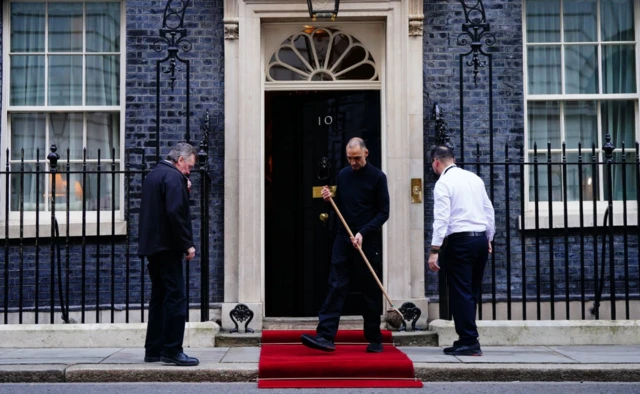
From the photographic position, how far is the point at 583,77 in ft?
35.2

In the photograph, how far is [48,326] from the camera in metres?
9.09

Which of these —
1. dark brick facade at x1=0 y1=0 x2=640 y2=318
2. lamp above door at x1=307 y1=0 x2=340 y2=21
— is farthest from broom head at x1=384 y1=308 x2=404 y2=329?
lamp above door at x1=307 y1=0 x2=340 y2=21

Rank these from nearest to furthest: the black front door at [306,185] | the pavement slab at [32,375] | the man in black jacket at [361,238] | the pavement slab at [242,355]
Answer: the pavement slab at [32,375] < the pavement slab at [242,355] < the man in black jacket at [361,238] < the black front door at [306,185]

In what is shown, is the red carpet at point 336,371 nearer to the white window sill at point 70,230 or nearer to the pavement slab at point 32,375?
the pavement slab at point 32,375

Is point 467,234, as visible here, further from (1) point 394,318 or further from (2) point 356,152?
(2) point 356,152

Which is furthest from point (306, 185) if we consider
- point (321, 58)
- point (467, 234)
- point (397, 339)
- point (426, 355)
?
point (426, 355)

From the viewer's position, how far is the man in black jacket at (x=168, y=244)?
7816 mm

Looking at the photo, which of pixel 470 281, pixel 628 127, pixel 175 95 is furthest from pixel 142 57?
pixel 628 127

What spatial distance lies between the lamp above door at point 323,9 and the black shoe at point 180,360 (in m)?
3.67

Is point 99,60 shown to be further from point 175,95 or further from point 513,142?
point 513,142

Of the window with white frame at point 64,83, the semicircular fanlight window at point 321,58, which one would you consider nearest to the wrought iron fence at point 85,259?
the window with white frame at point 64,83

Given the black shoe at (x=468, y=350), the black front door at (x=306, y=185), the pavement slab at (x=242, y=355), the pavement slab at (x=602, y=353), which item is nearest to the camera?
the pavement slab at (x=602, y=353)

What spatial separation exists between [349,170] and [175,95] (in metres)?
2.62

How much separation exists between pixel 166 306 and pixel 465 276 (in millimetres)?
2499
